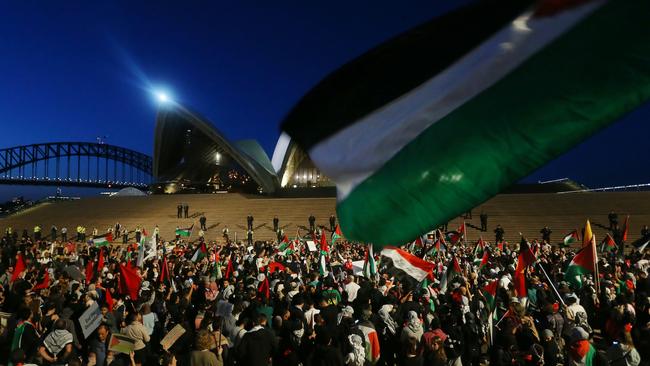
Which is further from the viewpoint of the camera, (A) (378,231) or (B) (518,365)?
(B) (518,365)

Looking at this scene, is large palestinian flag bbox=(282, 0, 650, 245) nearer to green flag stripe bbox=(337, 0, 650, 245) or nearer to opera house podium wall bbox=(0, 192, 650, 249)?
green flag stripe bbox=(337, 0, 650, 245)

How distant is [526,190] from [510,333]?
3413cm

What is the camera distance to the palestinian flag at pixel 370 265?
819 centimetres

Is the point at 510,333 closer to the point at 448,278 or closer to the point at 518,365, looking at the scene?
the point at 518,365

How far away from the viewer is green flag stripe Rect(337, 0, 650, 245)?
234 cm

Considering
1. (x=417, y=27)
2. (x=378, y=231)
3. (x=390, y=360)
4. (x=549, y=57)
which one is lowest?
(x=390, y=360)

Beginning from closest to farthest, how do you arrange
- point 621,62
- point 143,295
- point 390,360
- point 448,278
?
point 621,62
point 390,360
point 143,295
point 448,278

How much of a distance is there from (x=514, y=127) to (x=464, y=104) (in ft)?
1.08

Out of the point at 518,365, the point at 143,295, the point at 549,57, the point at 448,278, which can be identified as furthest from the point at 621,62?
the point at 143,295

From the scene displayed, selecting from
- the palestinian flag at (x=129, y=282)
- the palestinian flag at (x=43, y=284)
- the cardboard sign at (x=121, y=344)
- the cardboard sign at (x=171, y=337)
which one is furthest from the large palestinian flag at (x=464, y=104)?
the palestinian flag at (x=43, y=284)

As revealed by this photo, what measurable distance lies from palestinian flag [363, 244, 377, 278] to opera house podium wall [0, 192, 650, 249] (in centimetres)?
1493

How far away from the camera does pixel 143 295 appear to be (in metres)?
6.48

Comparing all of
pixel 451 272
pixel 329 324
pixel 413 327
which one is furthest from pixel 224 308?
pixel 451 272

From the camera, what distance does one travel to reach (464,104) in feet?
9.09
